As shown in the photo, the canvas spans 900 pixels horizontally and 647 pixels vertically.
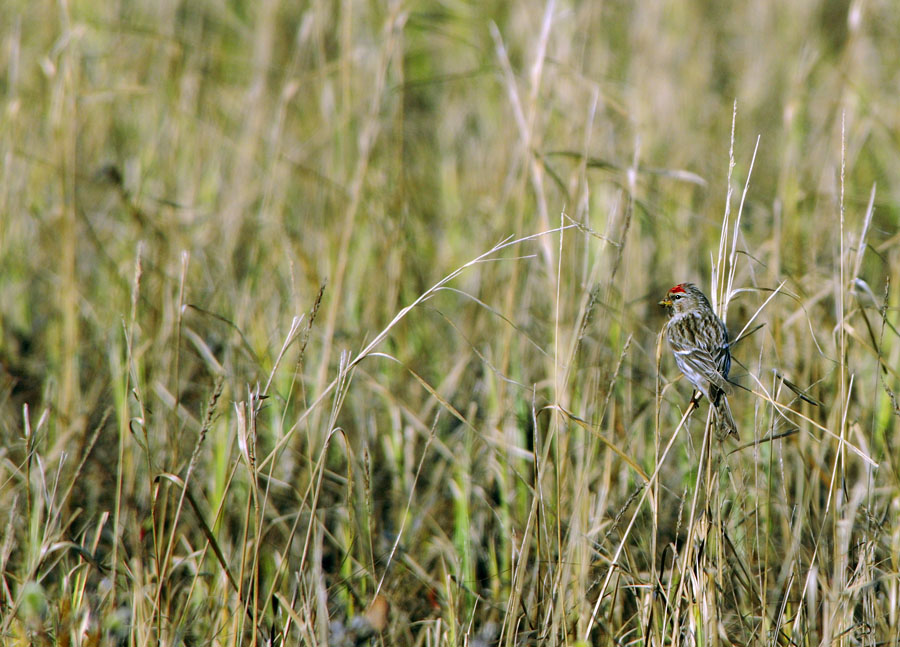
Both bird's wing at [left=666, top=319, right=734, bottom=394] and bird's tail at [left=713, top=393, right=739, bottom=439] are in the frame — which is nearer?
bird's tail at [left=713, top=393, right=739, bottom=439]

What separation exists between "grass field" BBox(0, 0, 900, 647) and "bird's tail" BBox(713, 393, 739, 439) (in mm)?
48

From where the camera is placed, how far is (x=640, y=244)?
3.43 meters

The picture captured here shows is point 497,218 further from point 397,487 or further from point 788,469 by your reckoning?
point 788,469

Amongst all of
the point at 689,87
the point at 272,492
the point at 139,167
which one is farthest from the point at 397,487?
the point at 689,87

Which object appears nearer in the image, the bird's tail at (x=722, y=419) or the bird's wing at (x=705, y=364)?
the bird's tail at (x=722, y=419)

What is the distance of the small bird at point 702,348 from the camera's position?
1.90 m

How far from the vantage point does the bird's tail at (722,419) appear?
1765mm

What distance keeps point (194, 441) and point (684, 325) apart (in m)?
1.63

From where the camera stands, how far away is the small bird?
1896 mm

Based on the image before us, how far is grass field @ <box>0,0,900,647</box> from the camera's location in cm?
196

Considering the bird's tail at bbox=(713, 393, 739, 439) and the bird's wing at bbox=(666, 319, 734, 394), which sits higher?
the bird's wing at bbox=(666, 319, 734, 394)

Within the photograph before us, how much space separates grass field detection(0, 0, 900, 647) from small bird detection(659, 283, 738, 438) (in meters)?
0.07

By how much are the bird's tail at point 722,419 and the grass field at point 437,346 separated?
0.05m

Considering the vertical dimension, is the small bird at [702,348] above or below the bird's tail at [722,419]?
above
